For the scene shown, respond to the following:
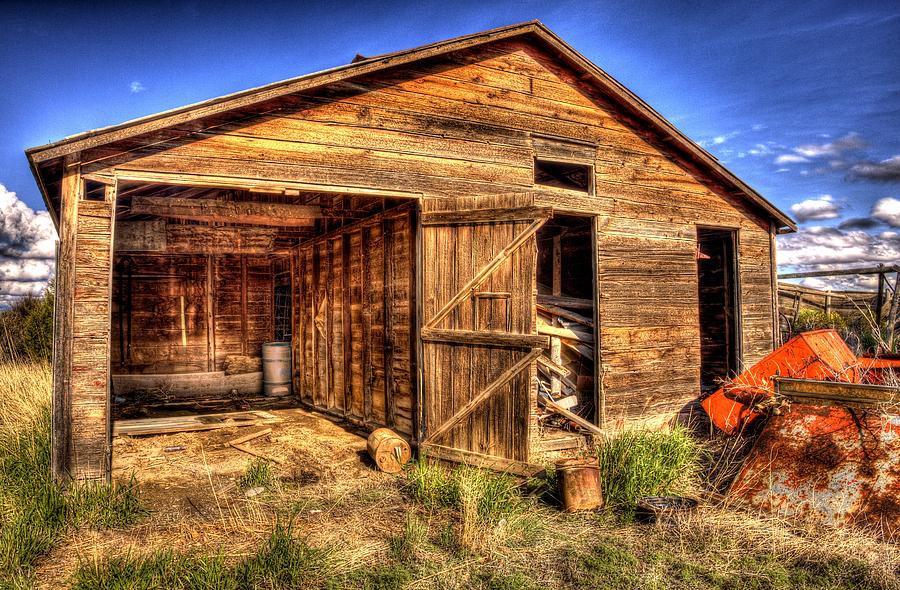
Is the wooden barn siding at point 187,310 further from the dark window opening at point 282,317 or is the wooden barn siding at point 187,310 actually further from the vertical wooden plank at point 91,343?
the vertical wooden plank at point 91,343

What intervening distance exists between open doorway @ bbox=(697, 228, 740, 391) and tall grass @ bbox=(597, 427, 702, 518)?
14.7 feet

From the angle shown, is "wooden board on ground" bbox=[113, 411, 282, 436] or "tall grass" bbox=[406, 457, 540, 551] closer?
"tall grass" bbox=[406, 457, 540, 551]

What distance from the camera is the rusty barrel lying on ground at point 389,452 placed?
691 centimetres

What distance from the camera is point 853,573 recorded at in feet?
14.1

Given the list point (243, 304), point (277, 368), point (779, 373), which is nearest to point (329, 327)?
point (277, 368)

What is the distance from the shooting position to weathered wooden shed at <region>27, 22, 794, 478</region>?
5824 millimetres

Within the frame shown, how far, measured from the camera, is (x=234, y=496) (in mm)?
6012

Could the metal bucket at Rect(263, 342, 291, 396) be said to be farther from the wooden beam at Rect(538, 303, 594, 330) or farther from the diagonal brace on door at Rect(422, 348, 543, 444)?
the diagonal brace on door at Rect(422, 348, 543, 444)

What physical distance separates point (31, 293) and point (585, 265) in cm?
1610

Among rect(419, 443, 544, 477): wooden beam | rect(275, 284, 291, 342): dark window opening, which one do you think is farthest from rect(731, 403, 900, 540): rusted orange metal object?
rect(275, 284, 291, 342): dark window opening

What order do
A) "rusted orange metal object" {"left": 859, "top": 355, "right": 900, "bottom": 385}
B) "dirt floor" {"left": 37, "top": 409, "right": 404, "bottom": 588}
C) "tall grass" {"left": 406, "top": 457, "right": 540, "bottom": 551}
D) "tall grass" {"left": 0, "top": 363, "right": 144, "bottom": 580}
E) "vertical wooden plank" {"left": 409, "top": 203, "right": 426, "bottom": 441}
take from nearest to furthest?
1. "tall grass" {"left": 0, "top": 363, "right": 144, "bottom": 580}
2. "dirt floor" {"left": 37, "top": 409, "right": 404, "bottom": 588}
3. "tall grass" {"left": 406, "top": 457, "right": 540, "bottom": 551}
4. "rusted orange metal object" {"left": 859, "top": 355, "right": 900, "bottom": 385}
5. "vertical wooden plank" {"left": 409, "top": 203, "right": 426, "bottom": 441}

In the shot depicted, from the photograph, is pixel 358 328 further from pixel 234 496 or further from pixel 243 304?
pixel 243 304

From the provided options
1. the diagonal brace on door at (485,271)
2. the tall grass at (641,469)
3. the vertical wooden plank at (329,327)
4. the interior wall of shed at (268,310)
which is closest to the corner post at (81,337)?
the interior wall of shed at (268,310)

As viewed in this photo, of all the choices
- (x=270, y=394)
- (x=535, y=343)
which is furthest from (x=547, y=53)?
(x=270, y=394)
